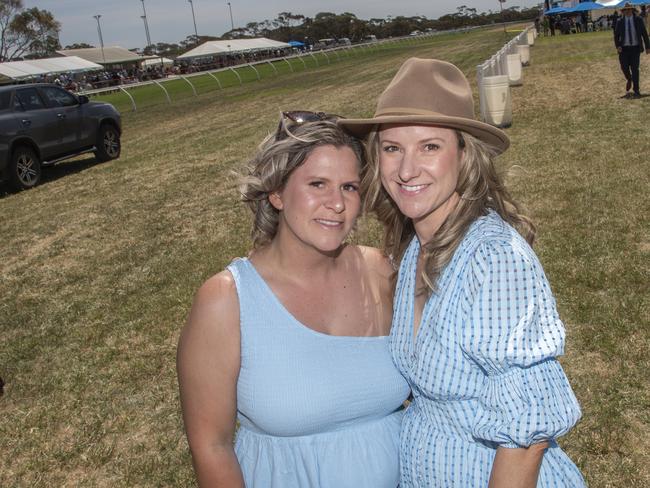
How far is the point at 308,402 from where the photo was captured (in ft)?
7.27

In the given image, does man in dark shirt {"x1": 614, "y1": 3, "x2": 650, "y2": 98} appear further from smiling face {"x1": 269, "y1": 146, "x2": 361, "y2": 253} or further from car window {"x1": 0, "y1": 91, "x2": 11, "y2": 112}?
smiling face {"x1": 269, "y1": 146, "x2": 361, "y2": 253}

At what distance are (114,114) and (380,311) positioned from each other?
1415cm

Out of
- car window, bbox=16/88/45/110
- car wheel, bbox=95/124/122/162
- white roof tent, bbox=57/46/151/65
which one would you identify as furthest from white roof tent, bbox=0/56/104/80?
car window, bbox=16/88/45/110

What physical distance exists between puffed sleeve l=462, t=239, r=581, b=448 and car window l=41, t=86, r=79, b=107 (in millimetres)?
13519

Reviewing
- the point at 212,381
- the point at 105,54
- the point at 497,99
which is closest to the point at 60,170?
the point at 497,99

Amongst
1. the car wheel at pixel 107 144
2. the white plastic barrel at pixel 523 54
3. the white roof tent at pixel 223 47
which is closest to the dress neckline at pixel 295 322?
the car wheel at pixel 107 144

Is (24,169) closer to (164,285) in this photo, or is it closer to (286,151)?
(164,285)

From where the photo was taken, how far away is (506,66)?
1806 centimetres

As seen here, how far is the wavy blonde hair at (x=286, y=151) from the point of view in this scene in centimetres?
237

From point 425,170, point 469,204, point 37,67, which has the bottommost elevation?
point 469,204

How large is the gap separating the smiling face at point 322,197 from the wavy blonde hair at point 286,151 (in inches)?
0.9

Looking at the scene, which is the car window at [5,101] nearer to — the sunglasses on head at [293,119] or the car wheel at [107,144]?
the car wheel at [107,144]

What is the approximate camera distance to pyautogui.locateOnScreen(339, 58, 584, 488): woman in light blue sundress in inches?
68.0

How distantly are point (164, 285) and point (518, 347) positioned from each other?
5.66 m
